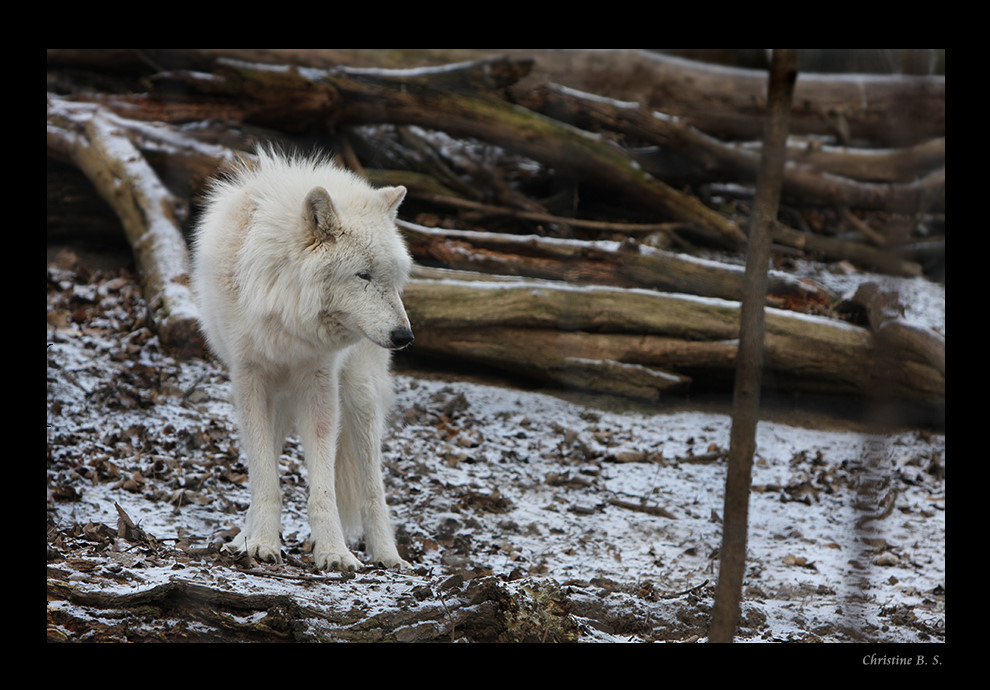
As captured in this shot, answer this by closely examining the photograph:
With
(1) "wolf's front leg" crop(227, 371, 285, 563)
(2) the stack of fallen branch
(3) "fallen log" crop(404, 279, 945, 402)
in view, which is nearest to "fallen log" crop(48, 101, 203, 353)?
(2) the stack of fallen branch

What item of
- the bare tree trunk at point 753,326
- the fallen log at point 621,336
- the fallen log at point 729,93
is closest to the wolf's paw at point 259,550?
the bare tree trunk at point 753,326

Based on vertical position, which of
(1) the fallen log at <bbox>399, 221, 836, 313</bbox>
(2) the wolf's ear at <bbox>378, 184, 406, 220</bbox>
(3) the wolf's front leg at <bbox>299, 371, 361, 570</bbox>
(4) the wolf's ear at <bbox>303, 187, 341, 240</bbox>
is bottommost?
(3) the wolf's front leg at <bbox>299, 371, 361, 570</bbox>

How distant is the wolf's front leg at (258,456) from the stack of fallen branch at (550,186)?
2645 mm

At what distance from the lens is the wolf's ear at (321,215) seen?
11.7ft

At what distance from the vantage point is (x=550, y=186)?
9.66 metres

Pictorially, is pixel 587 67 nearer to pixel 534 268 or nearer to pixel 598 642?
pixel 534 268

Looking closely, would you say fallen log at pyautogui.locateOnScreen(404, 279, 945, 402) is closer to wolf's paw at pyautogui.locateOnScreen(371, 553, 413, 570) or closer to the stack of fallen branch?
the stack of fallen branch

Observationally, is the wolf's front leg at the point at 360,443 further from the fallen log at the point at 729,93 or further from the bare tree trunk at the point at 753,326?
the fallen log at the point at 729,93

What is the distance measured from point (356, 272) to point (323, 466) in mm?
1063

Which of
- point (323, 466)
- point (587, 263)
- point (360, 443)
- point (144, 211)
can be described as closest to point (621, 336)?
point (587, 263)

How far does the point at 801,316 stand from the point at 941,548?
2555 mm

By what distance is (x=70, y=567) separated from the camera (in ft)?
10.6

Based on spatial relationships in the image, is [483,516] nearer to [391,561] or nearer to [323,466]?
[391,561]

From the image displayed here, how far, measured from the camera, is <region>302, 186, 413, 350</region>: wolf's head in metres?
3.61
